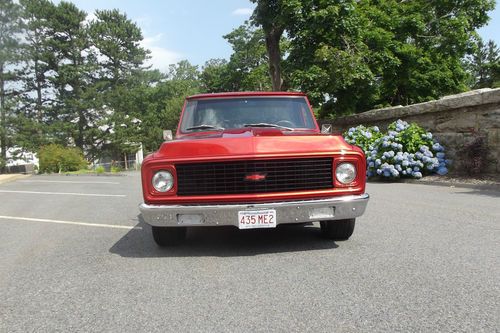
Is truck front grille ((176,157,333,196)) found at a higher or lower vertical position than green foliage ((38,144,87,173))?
higher

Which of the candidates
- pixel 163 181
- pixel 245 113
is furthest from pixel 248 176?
pixel 245 113

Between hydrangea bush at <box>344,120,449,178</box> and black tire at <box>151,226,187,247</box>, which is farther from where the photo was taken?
hydrangea bush at <box>344,120,449,178</box>

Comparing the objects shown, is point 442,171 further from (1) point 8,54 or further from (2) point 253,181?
(1) point 8,54

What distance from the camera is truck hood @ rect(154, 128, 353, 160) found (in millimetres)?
4008

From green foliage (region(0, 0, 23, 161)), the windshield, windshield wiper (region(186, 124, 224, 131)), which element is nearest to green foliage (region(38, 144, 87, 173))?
green foliage (region(0, 0, 23, 161))

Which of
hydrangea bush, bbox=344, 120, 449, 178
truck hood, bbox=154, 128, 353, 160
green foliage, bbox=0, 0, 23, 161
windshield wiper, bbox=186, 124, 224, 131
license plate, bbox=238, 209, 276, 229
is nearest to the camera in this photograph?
license plate, bbox=238, 209, 276, 229

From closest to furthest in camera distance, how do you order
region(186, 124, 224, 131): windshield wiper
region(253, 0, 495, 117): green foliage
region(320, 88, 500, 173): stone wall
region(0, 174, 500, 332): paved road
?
region(0, 174, 500, 332): paved road < region(186, 124, 224, 131): windshield wiper < region(320, 88, 500, 173): stone wall < region(253, 0, 495, 117): green foliage

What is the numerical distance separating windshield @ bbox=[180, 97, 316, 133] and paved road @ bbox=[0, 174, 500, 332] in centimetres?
127

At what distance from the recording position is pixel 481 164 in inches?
370

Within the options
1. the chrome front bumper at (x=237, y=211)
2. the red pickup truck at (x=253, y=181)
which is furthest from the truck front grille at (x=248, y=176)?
the chrome front bumper at (x=237, y=211)

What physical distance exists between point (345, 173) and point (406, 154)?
716cm

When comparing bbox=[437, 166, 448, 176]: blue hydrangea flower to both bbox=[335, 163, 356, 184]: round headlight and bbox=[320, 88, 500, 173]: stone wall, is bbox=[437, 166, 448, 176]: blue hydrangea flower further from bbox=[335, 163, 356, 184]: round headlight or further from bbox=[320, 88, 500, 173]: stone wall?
bbox=[335, 163, 356, 184]: round headlight

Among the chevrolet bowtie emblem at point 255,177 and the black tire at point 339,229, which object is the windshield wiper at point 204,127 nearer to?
the chevrolet bowtie emblem at point 255,177

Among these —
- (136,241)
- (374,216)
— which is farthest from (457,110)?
(136,241)
